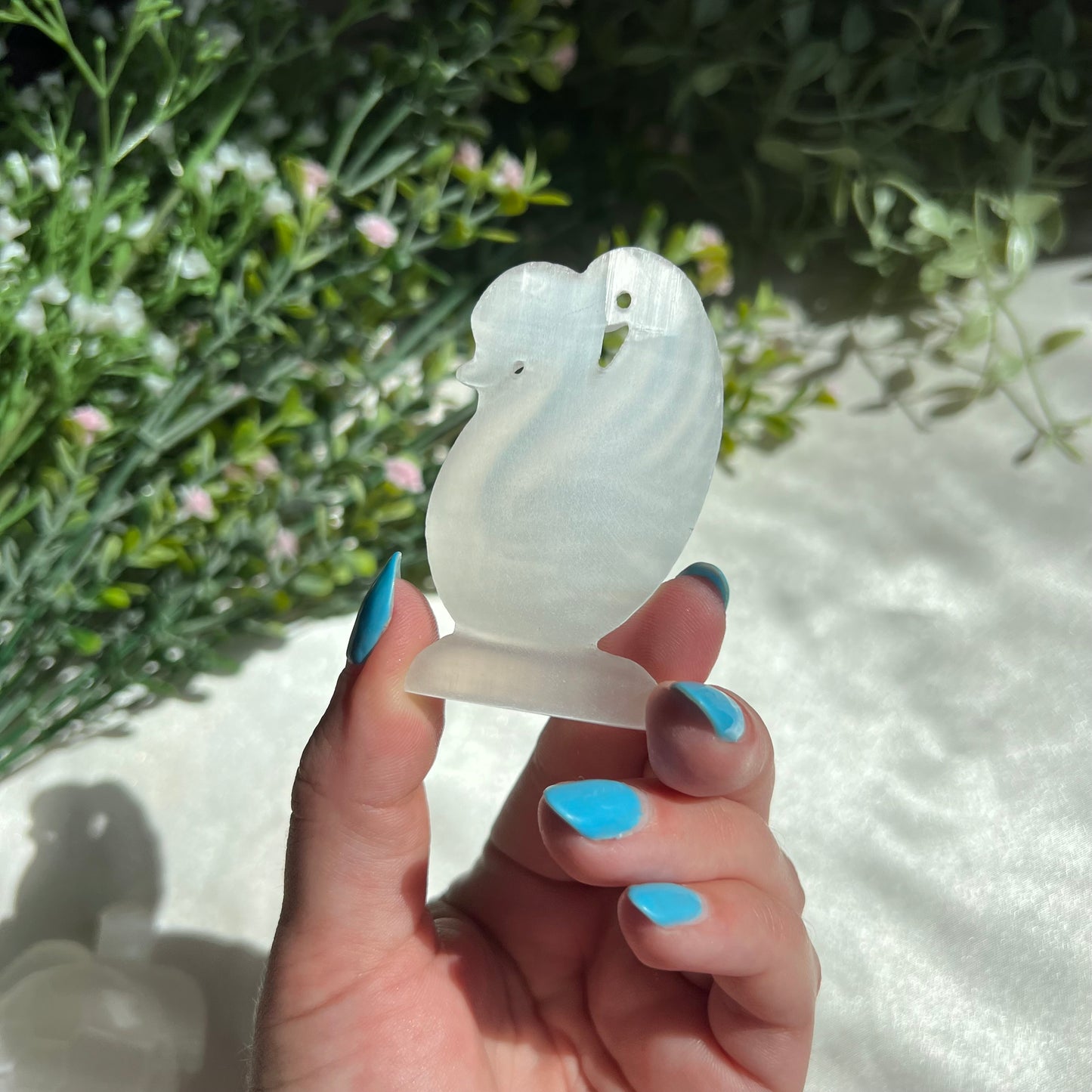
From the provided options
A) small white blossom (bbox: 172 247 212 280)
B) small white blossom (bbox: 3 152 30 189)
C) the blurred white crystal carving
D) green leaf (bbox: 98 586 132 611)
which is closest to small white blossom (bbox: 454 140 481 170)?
small white blossom (bbox: 172 247 212 280)

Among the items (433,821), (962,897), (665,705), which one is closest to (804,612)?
(962,897)

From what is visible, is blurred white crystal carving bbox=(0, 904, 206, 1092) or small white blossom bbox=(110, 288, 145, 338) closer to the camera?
small white blossom bbox=(110, 288, 145, 338)

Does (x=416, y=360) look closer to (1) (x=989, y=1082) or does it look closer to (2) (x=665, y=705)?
(2) (x=665, y=705)

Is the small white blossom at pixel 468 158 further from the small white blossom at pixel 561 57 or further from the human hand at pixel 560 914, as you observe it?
the human hand at pixel 560 914

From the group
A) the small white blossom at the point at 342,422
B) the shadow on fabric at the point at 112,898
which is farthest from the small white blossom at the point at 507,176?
the shadow on fabric at the point at 112,898

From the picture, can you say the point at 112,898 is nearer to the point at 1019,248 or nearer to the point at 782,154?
the point at 782,154

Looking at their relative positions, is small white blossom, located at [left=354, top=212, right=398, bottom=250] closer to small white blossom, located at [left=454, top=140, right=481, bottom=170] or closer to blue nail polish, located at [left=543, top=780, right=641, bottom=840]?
small white blossom, located at [left=454, top=140, right=481, bottom=170]
